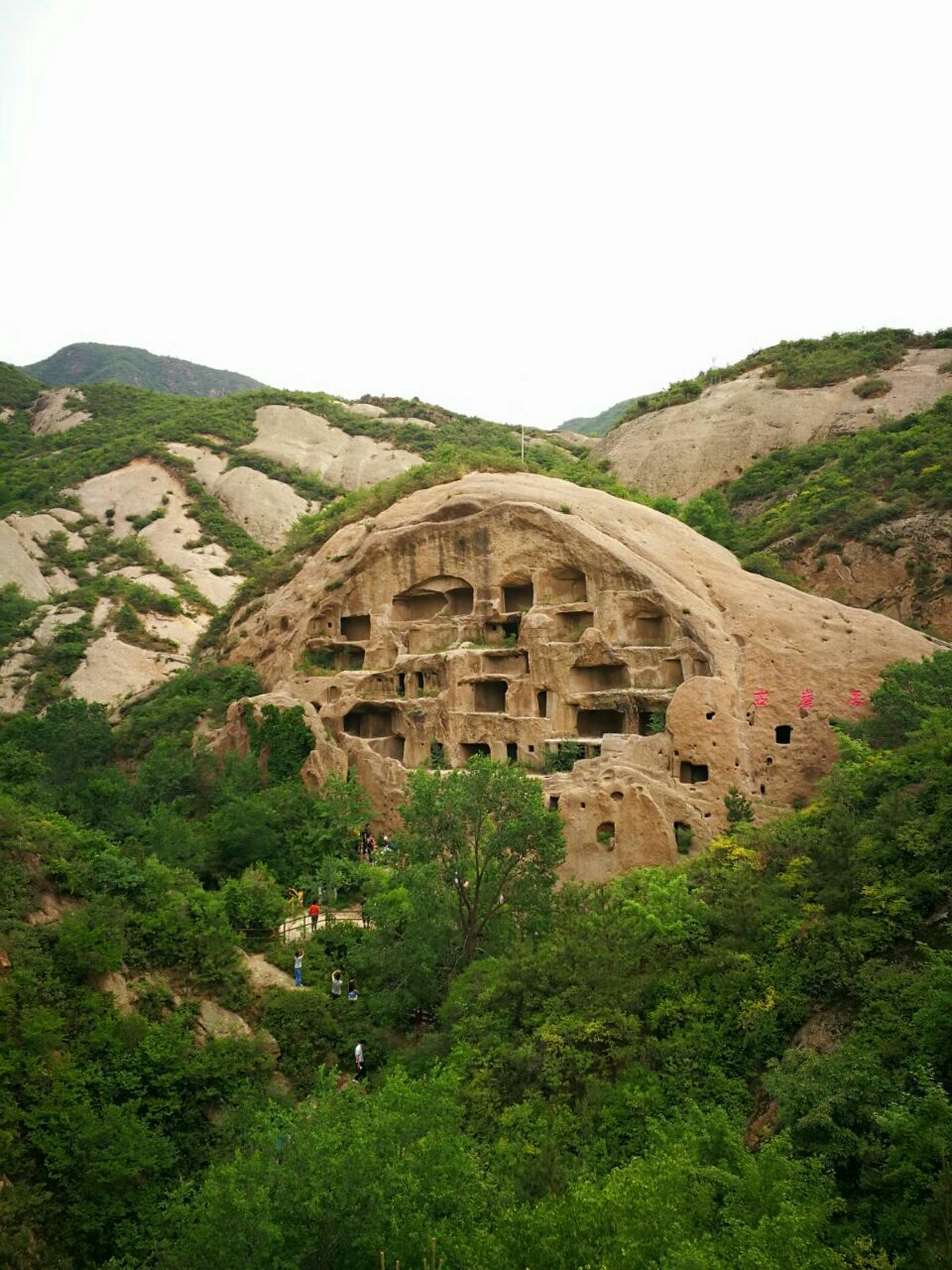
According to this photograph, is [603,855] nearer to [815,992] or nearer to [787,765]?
[787,765]

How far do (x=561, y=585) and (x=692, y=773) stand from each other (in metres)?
6.67

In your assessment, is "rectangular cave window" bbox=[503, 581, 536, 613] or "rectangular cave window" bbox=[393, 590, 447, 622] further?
"rectangular cave window" bbox=[393, 590, 447, 622]

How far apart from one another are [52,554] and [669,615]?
127ft

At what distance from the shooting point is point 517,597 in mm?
27703

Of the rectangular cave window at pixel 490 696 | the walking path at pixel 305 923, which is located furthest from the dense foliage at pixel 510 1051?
the rectangular cave window at pixel 490 696

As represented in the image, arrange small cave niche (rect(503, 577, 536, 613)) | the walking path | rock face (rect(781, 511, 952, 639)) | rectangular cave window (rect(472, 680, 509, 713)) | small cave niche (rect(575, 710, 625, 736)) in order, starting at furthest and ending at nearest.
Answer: rock face (rect(781, 511, 952, 639)) < small cave niche (rect(503, 577, 536, 613)) < rectangular cave window (rect(472, 680, 509, 713)) < small cave niche (rect(575, 710, 625, 736)) < the walking path

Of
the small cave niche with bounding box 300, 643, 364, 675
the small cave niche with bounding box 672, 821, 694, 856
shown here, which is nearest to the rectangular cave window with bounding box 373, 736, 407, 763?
the small cave niche with bounding box 300, 643, 364, 675

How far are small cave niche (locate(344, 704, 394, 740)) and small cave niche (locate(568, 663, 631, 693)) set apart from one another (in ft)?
18.8

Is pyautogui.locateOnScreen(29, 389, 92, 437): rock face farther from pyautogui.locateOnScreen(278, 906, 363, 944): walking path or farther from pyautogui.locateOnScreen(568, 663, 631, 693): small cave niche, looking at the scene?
pyautogui.locateOnScreen(278, 906, 363, 944): walking path

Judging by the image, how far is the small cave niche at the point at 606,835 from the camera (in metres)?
20.8

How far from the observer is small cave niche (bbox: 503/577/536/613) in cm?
2700

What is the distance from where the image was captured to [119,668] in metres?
41.4

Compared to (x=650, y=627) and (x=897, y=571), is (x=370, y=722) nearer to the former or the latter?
(x=650, y=627)

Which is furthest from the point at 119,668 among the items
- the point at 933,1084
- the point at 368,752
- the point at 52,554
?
the point at 933,1084
